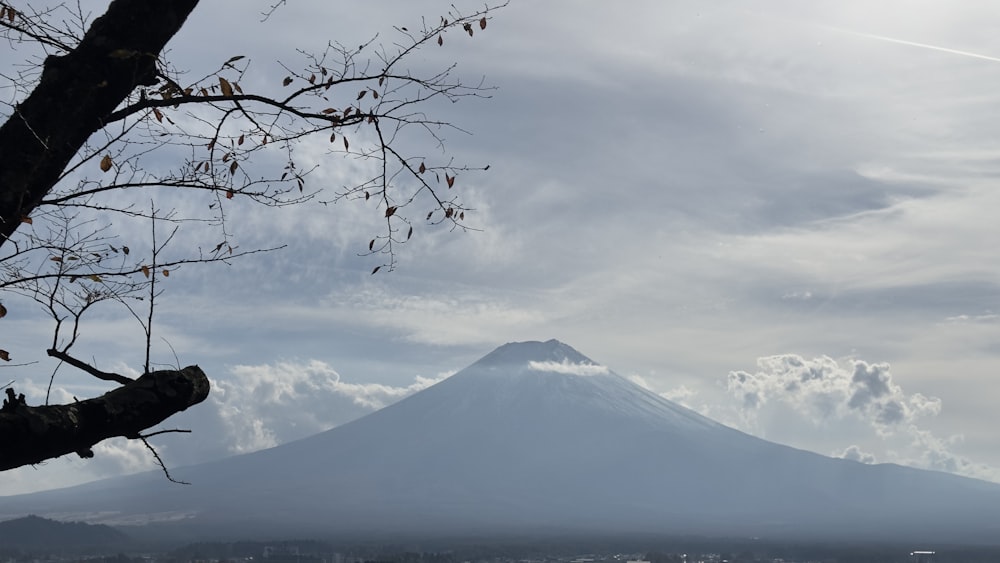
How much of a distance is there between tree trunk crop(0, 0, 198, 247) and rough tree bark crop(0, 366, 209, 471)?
0.80 m

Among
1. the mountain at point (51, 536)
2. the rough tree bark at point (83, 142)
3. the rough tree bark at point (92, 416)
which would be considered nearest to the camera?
Result: the rough tree bark at point (92, 416)

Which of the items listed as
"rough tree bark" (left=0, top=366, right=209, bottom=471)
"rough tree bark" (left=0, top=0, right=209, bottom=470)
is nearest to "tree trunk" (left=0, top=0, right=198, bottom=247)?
"rough tree bark" (left=0, top=0, right=209, bottom=470)

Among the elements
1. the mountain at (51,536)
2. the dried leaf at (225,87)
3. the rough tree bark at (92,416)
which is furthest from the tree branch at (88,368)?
the mountain at (51,536)

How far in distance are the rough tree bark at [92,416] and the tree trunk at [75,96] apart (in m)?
0.80

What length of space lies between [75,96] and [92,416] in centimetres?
130

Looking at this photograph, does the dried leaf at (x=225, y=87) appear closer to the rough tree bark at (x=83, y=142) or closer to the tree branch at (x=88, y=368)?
the rough tree bark at (x=83, y=142)

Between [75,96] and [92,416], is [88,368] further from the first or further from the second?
[75,96]

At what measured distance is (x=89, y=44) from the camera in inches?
158

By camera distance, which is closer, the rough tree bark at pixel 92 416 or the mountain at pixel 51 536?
the rough tree bark at pixel 92 416

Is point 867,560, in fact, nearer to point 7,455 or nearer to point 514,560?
point 514,560

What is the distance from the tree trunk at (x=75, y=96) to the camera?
389 cm

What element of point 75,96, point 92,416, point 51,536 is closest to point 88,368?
point 92,416

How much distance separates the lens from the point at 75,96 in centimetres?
397

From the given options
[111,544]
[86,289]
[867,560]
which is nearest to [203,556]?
[111,544]
